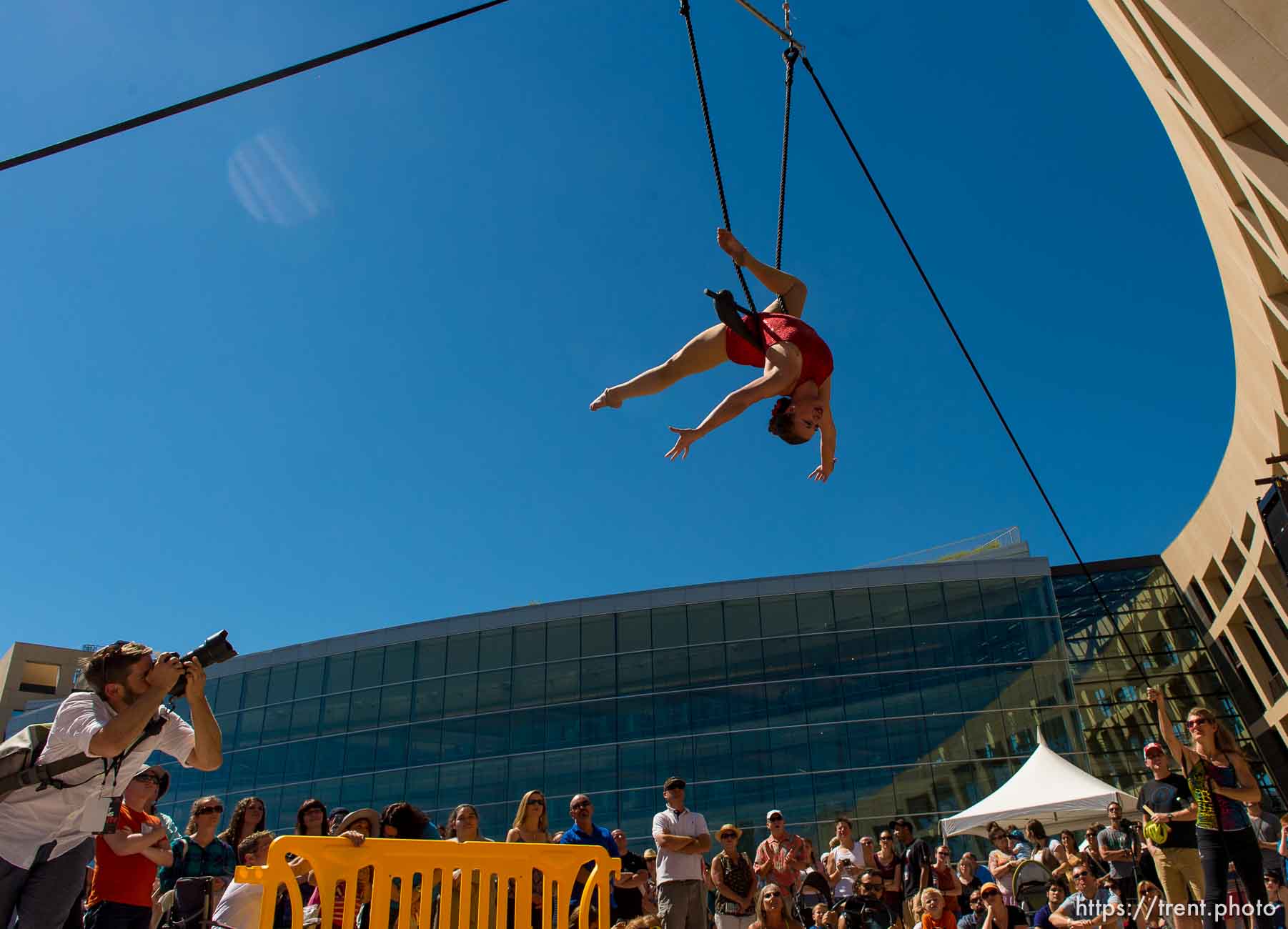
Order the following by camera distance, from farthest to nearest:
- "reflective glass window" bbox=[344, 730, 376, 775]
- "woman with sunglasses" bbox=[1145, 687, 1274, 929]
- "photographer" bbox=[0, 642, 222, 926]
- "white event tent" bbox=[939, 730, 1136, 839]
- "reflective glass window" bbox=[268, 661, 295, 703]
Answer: "reflective glass window" bbox=[268, 661, 295, 703] < "reflective glass window" bbox=[344, 730, 376, 775] < "white event tent" bbox=[939, 730, 1136, 839] < "woman with sunglasses" bbox=[1145, 687, 1274, 929] < "photographer" bbox=[0, 642, 222, 926]

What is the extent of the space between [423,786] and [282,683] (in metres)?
6.45

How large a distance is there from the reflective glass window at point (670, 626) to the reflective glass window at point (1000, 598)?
8.17m

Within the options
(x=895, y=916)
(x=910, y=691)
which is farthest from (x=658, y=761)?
(x=895, y=916)

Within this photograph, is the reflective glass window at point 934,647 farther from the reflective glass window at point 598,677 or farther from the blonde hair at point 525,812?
the blonde hair at point 525,812

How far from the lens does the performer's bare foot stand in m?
5.38

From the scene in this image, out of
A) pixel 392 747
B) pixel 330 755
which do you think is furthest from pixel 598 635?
pixel 330 755

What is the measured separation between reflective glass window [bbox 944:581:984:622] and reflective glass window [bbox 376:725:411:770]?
15.5 metres

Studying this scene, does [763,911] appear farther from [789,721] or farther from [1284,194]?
[789,721]

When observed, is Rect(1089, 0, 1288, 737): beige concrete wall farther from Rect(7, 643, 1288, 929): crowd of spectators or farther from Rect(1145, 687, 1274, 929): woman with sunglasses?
Rect(7, 643, 1288, 929): crowd of spectators

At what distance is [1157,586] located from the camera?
96.3ft

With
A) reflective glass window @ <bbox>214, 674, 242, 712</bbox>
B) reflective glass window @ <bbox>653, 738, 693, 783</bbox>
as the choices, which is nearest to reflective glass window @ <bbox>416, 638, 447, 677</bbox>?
reflective glass window @ <bbox>214, 674, 242, 712</bbox>

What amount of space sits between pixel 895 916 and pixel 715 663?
54.8ft

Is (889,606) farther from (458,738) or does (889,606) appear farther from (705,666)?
Result: (458,738)

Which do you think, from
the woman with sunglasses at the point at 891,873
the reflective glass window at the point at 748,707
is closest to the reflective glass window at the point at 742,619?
the reflective glass window at the point at 748,707
